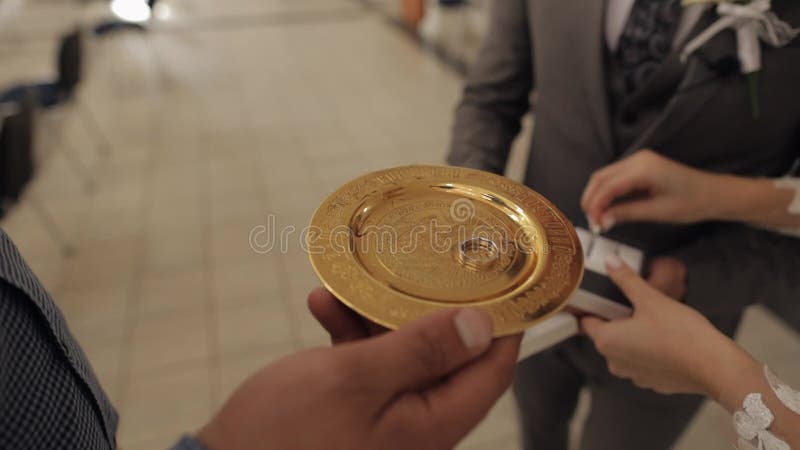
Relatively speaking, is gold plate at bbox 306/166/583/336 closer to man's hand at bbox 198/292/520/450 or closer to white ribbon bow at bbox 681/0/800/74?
man's hand at bbox 198/292/520/450

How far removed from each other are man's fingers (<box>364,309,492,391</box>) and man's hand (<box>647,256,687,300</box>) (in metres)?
0.46

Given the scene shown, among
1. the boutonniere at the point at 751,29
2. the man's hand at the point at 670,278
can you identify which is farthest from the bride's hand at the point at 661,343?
the boutonniere at the point at 751,29

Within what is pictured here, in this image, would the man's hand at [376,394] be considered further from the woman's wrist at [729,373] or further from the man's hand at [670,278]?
the man's hand at [670,278]

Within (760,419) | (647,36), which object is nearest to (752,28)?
(647,36)

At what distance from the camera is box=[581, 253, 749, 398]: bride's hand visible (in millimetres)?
556

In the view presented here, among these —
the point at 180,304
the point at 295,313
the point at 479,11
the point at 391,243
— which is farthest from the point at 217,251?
the point at 479,11

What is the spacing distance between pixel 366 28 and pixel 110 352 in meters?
4.33

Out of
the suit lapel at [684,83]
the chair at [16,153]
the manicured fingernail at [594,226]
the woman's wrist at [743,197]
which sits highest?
the suit lapel at [684,83]

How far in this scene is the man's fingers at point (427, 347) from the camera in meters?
0.38

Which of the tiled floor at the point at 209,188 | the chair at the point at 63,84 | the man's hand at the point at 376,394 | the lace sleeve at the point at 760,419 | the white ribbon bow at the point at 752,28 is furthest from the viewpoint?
the chair at the point at 63,84

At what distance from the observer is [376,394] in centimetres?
38

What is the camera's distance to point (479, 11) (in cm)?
455

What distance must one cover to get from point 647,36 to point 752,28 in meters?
0.13

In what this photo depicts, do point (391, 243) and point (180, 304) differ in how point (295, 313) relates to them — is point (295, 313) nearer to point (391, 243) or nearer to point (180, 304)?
point (180, 304)
